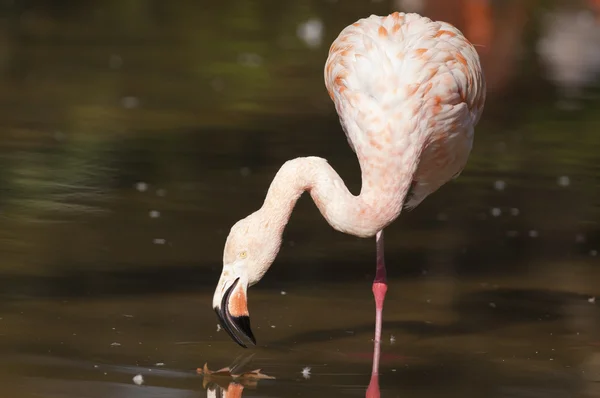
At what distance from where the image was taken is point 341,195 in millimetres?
5805

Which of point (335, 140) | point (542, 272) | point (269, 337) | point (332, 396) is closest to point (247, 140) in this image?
point (335, 140)

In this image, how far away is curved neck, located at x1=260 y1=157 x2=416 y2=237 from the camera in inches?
228

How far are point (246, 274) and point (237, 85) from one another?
278 inches

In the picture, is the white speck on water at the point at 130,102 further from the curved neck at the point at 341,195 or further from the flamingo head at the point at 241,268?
the flamingo head at the point at 241,268

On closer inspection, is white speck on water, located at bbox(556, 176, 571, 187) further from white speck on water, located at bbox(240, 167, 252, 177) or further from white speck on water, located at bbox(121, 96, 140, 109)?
white speck on water, located at bbox(121, 96, 140, 109)

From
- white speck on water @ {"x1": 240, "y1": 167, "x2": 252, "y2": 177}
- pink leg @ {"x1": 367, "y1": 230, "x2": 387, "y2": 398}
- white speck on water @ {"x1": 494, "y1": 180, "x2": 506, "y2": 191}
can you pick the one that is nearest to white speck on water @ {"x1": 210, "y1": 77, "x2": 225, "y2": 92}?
white speck on water @ {"x1": 240, "y1": 167, "x2": 252, "y2": 177}

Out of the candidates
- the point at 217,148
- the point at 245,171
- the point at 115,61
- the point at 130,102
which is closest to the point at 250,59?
the point at 115,61

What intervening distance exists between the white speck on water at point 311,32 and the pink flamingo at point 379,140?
8025mm

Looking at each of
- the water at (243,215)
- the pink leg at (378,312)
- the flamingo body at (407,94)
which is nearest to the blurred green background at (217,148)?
the water at (243,215)

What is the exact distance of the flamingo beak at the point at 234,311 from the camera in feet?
18.7

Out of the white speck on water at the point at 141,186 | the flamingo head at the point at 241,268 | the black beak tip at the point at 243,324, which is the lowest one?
the black beak tip at the point at 243,324

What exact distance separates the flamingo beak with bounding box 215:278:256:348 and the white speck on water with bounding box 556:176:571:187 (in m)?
4.50

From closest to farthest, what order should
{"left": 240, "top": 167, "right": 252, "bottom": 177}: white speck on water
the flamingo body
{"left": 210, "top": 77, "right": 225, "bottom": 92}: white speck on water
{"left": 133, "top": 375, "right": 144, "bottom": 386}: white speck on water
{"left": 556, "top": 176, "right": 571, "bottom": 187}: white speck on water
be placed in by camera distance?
{"left": 133, "top": 375, "right": 144, "bottom": 386}: white speck on water
the flamingo body
{"left": 240, "top": 167, "right": 252, "bottom": 177}: white speck on water
{"left": 556, "top": 176, "right": 571, "bottom": 187}: white speck on water
{"left": 210, "top": 77, "right": 225, "bottom": 92}: white speck on water

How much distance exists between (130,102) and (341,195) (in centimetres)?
611
